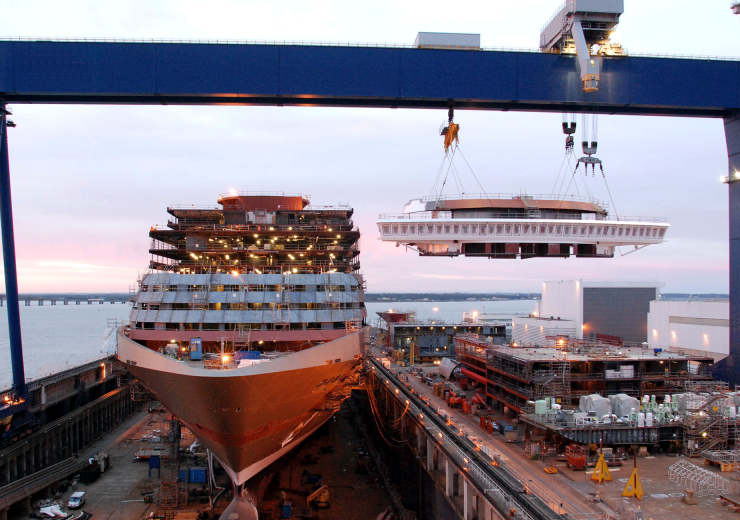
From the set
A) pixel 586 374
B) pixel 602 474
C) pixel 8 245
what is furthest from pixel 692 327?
pixel 8 245

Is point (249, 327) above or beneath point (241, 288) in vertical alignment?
beneath

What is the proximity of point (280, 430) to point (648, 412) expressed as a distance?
13891 millimetres

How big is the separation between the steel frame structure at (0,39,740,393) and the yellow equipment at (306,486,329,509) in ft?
54.3

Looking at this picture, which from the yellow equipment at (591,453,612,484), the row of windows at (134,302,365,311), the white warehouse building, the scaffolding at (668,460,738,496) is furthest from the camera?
the white warehouse building

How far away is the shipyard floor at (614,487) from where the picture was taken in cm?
1317

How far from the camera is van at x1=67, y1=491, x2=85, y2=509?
69.6 feet

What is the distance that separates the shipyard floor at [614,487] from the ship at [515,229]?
24.9 feet

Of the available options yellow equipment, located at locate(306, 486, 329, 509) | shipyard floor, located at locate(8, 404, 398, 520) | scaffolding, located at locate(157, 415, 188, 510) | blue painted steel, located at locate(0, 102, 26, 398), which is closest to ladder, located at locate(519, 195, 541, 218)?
shipyard floor, located at locate(8, 404, 398, 520)

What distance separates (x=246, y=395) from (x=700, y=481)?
13.8 meters

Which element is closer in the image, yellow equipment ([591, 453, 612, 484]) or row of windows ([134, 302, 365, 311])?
yellow equipment ([591, 453, 612, 484])

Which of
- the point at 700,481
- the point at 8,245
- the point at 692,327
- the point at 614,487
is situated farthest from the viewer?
the point at 692,327

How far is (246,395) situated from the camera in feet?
51.1

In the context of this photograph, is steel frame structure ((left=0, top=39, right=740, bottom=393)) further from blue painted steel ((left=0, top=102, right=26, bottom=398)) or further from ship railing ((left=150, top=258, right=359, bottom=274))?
ship railing ((left=150, top=258, right=359, bottom=274))

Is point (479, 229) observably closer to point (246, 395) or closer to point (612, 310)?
point (246, 395)
